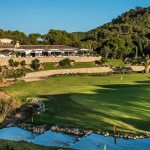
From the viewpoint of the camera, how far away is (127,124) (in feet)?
62.9

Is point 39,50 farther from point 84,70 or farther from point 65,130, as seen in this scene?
point 65,130

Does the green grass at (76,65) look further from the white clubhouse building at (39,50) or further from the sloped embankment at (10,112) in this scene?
the sloped embankment at (10,112)

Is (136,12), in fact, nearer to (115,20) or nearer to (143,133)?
(115,20)

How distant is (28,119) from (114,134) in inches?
339

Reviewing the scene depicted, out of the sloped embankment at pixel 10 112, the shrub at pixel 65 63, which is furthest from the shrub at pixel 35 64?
the sloped embankment at pixel 10 112

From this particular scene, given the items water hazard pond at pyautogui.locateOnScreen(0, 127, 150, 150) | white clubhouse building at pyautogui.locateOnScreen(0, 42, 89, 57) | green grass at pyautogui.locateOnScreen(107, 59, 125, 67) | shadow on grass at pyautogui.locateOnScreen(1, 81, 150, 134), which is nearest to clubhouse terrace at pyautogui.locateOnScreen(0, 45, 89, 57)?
white clubhouse building at pyautogui.locateOnScreen(0, 42, 89, 57)

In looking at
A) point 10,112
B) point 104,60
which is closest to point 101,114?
point 10,112

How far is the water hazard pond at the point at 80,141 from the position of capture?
15499 mm

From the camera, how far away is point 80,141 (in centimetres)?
1666

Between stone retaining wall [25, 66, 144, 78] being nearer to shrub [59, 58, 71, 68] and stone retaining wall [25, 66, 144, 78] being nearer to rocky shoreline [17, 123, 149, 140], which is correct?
shrub [59, 58, 71, 68]

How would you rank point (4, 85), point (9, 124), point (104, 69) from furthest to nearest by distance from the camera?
point (104, 69)
point (4, 85)
point (9, 124)

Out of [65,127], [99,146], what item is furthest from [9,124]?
[99,146]

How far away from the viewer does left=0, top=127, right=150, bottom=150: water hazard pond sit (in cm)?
1550

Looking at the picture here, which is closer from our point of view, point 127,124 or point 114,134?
point 114,134
